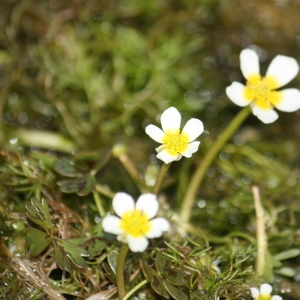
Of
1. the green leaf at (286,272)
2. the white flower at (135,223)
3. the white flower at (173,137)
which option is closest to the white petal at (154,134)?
the white flower at (173,137)

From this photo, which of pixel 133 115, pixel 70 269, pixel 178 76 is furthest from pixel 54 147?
pixel 70 269

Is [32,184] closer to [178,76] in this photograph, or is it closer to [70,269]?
[70,269]

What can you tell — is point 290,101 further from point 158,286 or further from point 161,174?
point 158,286

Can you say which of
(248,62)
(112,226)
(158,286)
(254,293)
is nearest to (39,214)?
(112,226)

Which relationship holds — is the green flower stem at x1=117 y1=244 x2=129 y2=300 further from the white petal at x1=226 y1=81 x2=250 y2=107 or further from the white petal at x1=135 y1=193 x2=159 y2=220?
the white petal at x1=226 y1=81 x2=250 y2=107

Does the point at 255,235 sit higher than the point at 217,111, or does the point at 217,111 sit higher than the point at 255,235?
the point at 217,111
